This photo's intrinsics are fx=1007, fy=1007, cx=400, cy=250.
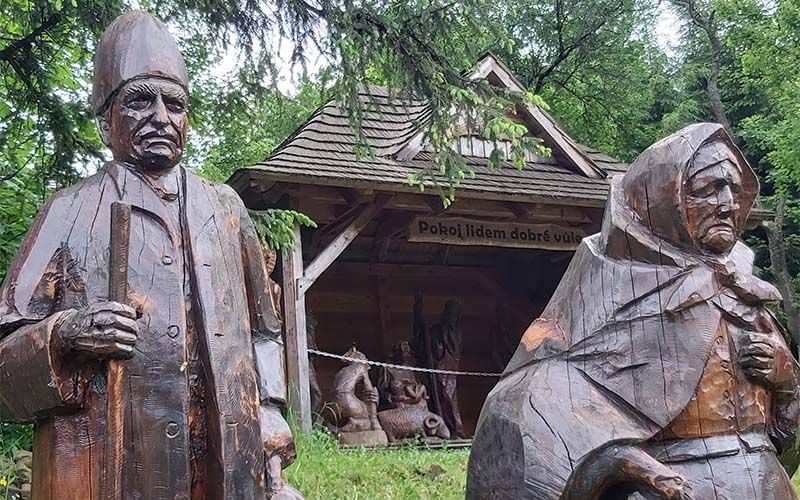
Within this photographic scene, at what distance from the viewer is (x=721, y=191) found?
11.1ft

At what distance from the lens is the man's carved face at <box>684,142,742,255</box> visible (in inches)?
132

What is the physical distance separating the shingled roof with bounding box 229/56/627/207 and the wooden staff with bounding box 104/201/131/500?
5607mm

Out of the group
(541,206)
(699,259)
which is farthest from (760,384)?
(541,206)

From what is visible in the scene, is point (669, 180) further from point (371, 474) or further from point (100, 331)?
point (371, 474)

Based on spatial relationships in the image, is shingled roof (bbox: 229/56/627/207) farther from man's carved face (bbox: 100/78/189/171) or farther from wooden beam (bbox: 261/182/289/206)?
man's carved face (bbox: 100/78/189/171)

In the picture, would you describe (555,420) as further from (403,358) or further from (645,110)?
(645,110)

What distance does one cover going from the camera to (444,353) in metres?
12.6

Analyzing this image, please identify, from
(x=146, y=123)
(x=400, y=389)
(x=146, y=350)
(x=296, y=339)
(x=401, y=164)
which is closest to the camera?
(x=146, y=350)

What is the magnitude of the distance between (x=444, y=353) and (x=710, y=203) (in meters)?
9.34

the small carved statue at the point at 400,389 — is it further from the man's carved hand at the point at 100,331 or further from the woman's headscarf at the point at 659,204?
the man's carved hand at the point at 100,331

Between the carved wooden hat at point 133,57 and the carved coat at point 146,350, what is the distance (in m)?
0.25

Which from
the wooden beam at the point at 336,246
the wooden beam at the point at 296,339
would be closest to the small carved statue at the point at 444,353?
the wooden beam at the point at 336,246

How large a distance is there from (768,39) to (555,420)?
679 inches

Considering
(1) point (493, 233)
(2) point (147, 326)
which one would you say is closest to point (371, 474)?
(1) point (493, 233)
